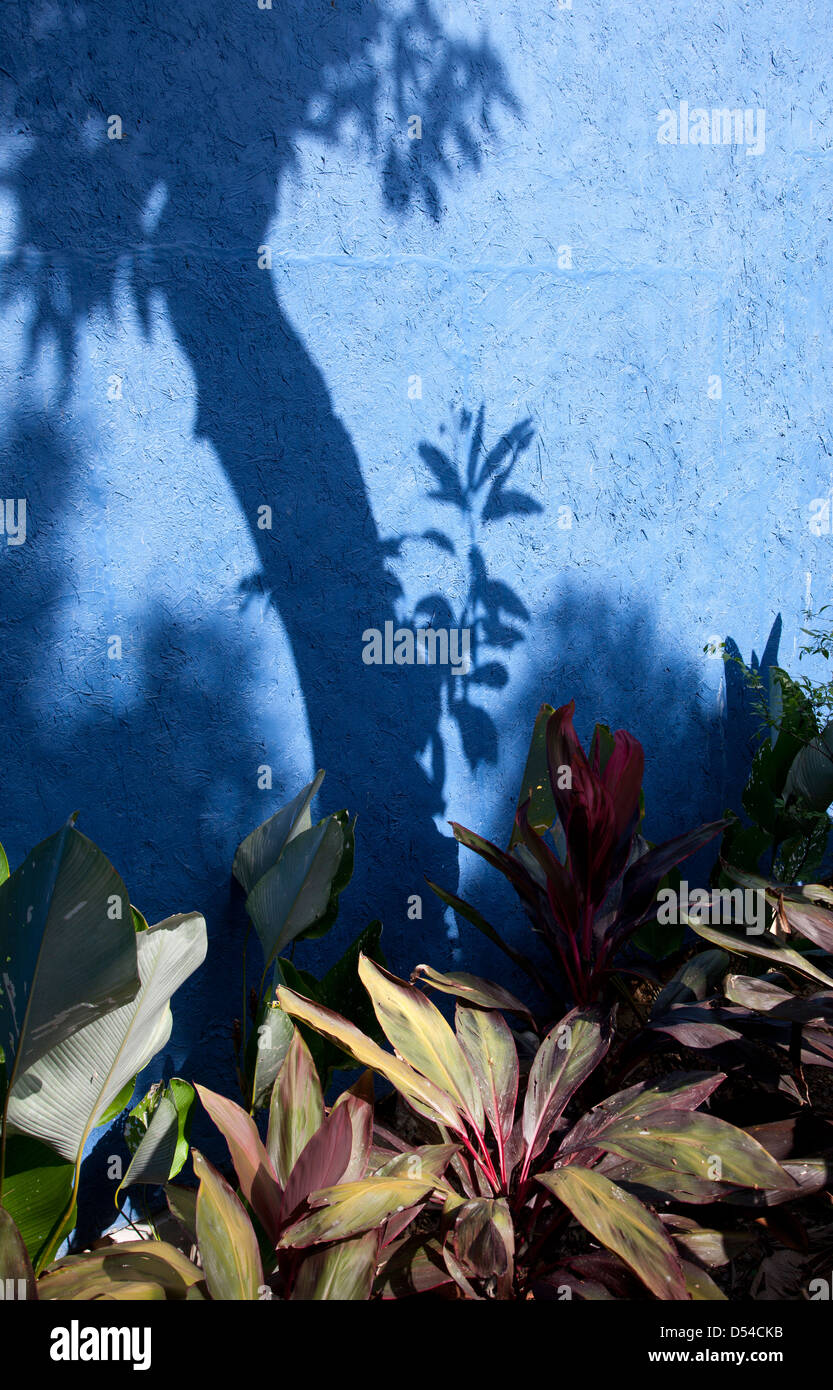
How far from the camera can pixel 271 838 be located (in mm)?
2449

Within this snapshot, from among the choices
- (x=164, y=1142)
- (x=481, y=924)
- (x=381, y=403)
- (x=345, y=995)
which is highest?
(x=381, y=403)

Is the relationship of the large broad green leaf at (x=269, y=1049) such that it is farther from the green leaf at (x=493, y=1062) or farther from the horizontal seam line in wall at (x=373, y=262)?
the horizontal seam line in wall at (x=373, y=262)

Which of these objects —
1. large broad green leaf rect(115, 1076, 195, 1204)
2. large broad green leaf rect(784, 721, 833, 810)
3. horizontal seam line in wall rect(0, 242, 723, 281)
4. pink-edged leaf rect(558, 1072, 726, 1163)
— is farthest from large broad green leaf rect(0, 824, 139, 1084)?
large broad green leaf rect(784, 721, 833, 810)

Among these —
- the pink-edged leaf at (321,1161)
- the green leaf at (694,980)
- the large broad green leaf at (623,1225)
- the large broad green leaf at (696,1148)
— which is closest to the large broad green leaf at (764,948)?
the green leaf at (694,980)

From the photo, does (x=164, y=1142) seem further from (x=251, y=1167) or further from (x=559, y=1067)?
(x=559, y=1067)

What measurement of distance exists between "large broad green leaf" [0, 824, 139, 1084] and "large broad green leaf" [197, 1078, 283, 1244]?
27 cm

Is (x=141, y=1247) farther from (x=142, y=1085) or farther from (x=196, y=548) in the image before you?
(x=196, y=548)

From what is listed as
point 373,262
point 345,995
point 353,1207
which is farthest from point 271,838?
point 373,262

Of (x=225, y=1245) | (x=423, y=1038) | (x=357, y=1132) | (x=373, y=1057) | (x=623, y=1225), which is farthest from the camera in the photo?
(x=423, y=1038)

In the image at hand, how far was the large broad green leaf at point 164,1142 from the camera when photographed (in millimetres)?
2127

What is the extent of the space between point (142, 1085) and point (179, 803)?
711 mm

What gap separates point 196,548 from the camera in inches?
97.9

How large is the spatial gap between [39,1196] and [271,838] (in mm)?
888
